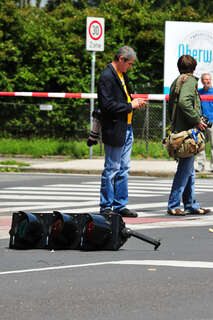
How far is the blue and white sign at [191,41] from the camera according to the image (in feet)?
77.7

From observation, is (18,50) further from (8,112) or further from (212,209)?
(212,209)

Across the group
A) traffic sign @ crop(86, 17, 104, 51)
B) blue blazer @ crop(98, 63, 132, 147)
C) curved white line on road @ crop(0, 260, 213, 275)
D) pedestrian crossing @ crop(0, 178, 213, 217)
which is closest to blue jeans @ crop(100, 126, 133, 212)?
blue blazer @ crop(98, 63, 132, 147)

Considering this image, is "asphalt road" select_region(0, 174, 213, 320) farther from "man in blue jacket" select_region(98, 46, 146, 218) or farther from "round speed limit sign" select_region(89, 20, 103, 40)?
"round speed limit sign" select_region(89, 20, 103, 40)

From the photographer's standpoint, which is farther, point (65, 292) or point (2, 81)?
point (2, 81)

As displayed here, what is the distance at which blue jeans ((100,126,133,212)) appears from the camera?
33.5 feet

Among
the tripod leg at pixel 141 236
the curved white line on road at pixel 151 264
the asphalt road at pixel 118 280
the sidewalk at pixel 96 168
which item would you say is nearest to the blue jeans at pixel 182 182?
the asphalt road at pixel 118 280

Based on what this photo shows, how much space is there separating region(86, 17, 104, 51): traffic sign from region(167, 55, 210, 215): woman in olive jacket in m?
10.6

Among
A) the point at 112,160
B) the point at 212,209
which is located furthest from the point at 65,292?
the point at 212,209

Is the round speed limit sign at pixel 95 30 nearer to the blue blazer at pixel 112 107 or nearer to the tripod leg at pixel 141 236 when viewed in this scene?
the blue blazer at pixel 112 107

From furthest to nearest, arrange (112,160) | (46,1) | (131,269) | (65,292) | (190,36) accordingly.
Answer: (46,1) < (190,36) < (112,160) < (131,269) < (65,292)

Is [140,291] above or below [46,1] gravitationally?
below

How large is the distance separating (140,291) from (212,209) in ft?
18.4

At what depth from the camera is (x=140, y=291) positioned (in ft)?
19.6

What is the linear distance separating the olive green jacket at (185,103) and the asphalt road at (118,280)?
1440mm
